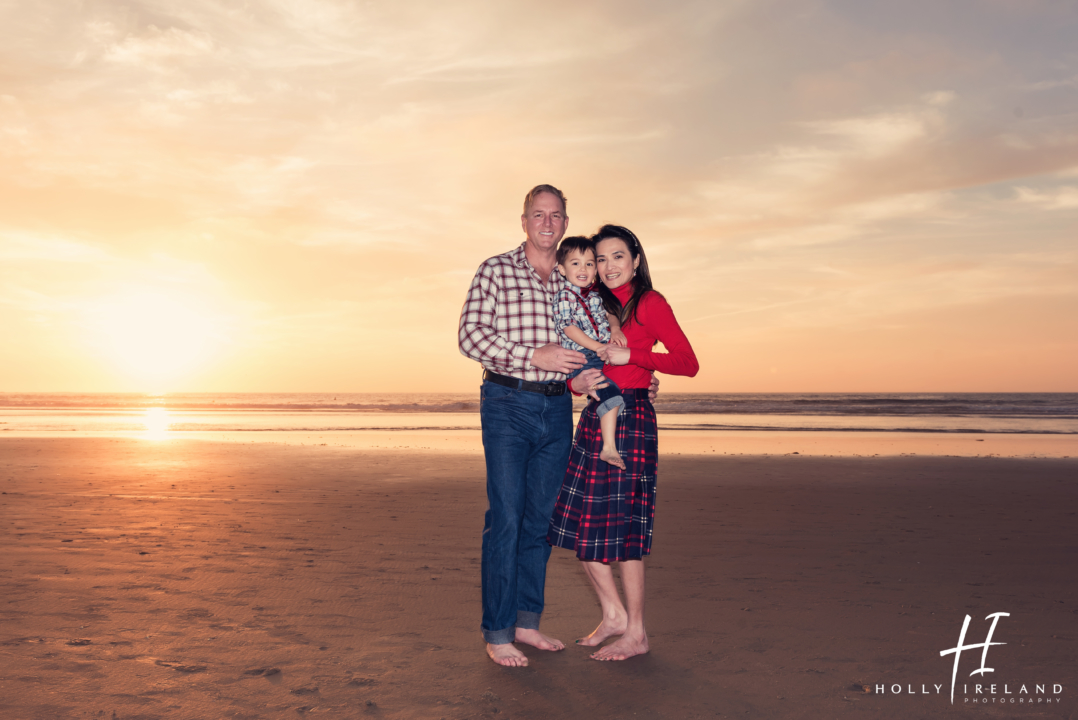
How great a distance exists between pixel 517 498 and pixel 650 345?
1069 millimetres

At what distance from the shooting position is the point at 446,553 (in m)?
5.70

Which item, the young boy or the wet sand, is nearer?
the wet sand

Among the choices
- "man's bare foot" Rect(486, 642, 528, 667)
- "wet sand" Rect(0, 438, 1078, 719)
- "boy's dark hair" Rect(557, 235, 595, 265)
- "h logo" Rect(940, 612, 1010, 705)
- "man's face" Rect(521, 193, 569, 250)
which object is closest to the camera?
"wet sand" Rect(0, 438, 1078, 719)

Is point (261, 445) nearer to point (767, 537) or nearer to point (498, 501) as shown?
point (767, 537)

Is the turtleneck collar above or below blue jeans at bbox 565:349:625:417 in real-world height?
above

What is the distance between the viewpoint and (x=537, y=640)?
363 cm

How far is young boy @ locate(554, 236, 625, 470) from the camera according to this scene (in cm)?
353

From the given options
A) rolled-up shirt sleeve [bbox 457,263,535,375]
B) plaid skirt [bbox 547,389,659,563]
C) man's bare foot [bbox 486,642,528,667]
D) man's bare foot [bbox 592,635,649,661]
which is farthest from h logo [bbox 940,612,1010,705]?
rolled-up shirt sleeve [bbox 457,263,535,375]

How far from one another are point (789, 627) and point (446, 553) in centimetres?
284

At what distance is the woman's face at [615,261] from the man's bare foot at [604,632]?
5.95 ft

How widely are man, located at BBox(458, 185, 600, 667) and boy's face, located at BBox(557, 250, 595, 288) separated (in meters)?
0.21

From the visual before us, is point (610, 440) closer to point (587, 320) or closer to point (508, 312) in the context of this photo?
point (587, 320)

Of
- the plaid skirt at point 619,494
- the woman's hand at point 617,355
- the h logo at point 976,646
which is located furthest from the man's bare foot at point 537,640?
the h logo at point 976,646

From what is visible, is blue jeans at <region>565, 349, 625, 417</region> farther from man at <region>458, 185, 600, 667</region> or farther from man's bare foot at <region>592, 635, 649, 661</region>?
man's bare foot at <region>592, 635, 649, 661</region>
